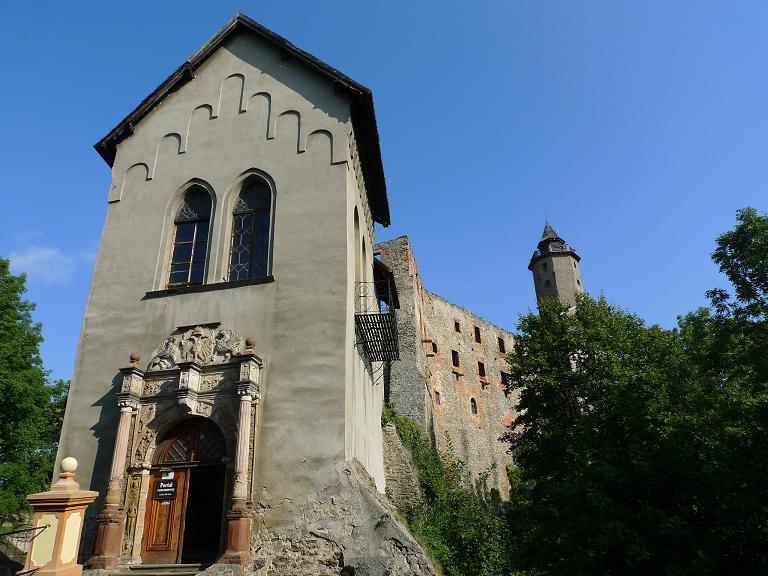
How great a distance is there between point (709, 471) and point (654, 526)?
119cm

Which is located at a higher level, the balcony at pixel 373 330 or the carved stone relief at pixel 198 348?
the balcony at pixel 373 330

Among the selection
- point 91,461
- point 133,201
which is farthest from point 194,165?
point 91,461

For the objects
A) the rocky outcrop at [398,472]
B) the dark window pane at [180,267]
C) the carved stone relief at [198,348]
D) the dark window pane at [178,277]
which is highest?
the dark window pane at [180,267]

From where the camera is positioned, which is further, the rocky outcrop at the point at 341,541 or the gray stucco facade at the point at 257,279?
the gray stucco facade at the point at 257,279

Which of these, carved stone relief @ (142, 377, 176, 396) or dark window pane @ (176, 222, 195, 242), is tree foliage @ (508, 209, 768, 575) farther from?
dark window pane @ (176, 222, 195, 242)

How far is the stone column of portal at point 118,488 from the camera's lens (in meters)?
9.30

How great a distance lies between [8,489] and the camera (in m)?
23.5

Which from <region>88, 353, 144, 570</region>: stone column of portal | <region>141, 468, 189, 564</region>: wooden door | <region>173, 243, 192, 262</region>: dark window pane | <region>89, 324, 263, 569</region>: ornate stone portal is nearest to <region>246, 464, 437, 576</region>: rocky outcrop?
<region>89, 324, 263, 569</region>: ornate stone portal

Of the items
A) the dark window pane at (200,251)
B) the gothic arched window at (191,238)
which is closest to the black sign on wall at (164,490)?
the gothic arched window at (191,238)

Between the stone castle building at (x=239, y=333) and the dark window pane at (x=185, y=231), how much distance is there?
50mm

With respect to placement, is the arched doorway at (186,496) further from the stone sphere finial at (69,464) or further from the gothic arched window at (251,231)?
the gothic arched window at (251,231)

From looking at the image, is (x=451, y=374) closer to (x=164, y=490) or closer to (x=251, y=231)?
(x=251, y=231)

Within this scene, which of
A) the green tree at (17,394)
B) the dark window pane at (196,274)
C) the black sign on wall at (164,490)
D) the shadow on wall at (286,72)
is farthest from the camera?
the green tree at (17,394)

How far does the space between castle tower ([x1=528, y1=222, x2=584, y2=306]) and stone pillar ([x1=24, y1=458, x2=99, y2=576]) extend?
2009 inches
